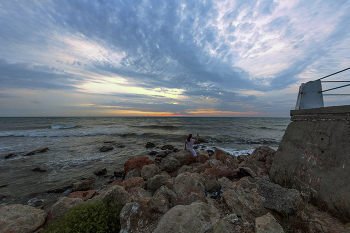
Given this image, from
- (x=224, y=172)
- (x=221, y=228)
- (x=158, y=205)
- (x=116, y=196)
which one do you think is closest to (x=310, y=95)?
(x=224, y=172)

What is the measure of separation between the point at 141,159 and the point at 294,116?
7.94 m

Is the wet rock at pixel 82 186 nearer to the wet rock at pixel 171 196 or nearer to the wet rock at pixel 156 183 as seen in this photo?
the wet rock at pixel 156 183

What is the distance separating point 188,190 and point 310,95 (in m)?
5.69

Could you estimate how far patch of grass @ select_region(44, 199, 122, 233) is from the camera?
8.88 ft

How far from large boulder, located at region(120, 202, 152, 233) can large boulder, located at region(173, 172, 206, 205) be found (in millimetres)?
1206

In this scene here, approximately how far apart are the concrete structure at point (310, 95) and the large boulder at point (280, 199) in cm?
373

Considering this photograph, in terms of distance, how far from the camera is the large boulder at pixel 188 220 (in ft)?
8.32

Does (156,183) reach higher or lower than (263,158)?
lower

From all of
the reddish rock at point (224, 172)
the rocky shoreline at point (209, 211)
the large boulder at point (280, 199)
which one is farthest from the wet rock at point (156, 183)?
the large boulder at point (280, 199)

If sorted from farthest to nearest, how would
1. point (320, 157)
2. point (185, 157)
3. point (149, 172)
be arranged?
1. point (185, 157)
2. point (149, 172)
3. point (320, 157)

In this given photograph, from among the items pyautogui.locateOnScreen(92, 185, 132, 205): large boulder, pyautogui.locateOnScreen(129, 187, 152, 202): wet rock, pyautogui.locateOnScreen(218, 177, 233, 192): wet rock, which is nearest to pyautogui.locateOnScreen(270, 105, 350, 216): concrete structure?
pyautogui.locateOnScreen(218, 177, 233, 192): wet rock

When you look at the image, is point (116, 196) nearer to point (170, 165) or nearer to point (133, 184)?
point (133, 184)

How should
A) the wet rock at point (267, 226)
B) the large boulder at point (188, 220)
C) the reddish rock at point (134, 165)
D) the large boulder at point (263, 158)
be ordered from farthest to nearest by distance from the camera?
the reddish rock at point (134, 165)
the large boulder at point (263, 158)
the large boulder at point (188, 220)
the wet rock at point (267, 226)

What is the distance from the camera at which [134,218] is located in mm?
2875
